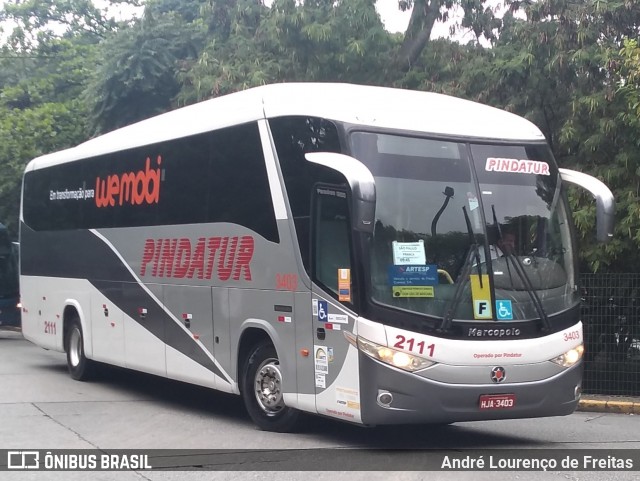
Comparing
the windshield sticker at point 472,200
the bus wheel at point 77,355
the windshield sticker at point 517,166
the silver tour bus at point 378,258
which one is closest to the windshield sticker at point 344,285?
the silver tour bus at point 378,258

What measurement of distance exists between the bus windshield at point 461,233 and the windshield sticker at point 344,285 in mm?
255

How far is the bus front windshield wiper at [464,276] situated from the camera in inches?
344

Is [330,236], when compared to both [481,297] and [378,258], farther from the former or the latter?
[481,297]

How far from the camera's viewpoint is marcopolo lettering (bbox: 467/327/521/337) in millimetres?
8797

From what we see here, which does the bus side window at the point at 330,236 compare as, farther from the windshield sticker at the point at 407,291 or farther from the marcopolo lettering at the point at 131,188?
the marcopolo lettering at the point at 131,188

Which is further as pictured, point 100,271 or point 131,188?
point 100,271

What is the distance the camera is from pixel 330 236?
30.1 ft

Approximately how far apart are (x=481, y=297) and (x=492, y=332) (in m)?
0.34

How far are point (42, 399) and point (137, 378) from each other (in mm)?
3122

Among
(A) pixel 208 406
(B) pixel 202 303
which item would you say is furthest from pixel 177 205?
(A) pixel 208 406

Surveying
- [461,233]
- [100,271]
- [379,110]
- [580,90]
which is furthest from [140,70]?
[461,233]

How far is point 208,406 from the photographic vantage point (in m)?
12.7

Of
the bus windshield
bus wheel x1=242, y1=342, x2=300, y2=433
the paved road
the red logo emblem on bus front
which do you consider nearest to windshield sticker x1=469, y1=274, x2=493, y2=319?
the bus windshield

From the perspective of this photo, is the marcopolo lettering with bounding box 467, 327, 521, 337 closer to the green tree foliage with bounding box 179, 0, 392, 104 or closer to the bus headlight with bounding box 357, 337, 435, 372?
the bus headlight with bounding box 357, 337, 435, 372
